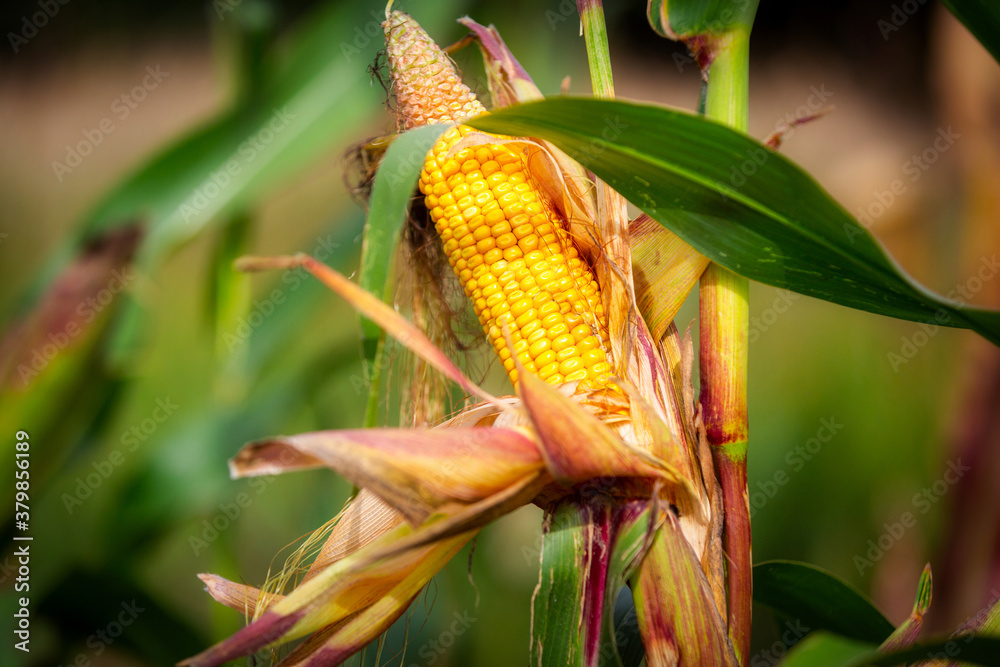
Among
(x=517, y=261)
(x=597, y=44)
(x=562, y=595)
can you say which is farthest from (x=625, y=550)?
(x=597, y=44)

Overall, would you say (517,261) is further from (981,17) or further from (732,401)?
(981,17)

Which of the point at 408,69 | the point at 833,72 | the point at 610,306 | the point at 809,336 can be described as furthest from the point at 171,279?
the point at 833,72

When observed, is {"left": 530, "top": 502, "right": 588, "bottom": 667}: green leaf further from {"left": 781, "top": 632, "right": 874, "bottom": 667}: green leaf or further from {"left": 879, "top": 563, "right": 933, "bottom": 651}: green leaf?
{"left": 879, "top": 563, "right": 933, "bottom": 651}: green leaf

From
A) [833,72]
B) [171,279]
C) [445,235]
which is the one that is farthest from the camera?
[171,279]

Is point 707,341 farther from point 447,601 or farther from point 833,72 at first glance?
point 833,72

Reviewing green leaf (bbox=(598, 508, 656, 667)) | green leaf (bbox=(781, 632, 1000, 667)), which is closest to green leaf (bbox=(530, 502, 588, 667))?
green leaf (bbox=(598, 508, 656, 667))

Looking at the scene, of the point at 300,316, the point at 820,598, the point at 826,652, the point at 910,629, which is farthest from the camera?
the point at 300,316

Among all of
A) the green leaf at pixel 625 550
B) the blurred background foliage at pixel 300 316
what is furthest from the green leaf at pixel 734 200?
the blurred background foliage at pixel 300 316
